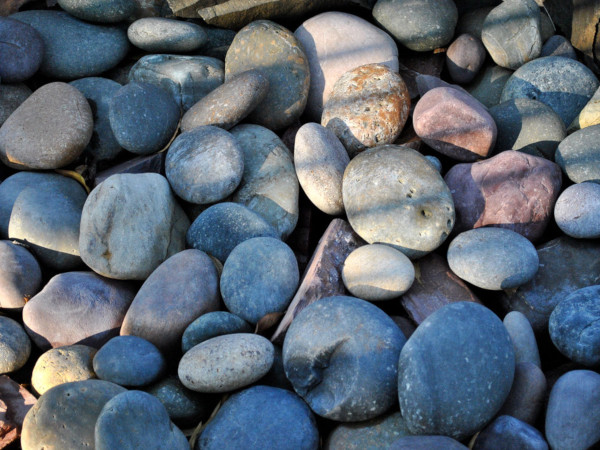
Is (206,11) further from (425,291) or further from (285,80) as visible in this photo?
(425,291)

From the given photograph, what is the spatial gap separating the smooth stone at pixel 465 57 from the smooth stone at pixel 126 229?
2.24m

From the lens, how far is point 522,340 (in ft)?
7.56

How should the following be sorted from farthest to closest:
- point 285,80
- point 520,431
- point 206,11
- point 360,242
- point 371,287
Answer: point 206,11, point 285,80, point 360,242, point 371,287, point 520,431

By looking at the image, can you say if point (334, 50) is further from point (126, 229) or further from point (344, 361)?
point (344, 361)

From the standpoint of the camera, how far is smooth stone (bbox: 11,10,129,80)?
362 centimetres

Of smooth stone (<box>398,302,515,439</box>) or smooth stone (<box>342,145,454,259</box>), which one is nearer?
smooth stone (<box>398,302,515,439</box>)

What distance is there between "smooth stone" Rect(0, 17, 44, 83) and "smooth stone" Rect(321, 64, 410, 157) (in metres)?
1.80

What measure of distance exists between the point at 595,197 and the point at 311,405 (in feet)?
5.44

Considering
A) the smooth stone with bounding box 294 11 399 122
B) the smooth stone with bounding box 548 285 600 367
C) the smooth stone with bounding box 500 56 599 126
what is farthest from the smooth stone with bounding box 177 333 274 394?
the smooth stone with bounding box 500 56 599 126

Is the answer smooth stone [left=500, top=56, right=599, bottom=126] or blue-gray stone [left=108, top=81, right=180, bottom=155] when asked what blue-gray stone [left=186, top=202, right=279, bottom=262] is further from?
smooth stone [left=500, top=56, right=599, bottom=126]

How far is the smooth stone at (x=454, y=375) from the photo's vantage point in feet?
6.29

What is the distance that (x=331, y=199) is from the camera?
2963 millimetres

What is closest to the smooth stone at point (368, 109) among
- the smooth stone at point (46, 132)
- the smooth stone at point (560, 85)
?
the smooth stone at point (560, 85)

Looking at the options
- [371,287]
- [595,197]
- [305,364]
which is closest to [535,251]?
[595,197]
